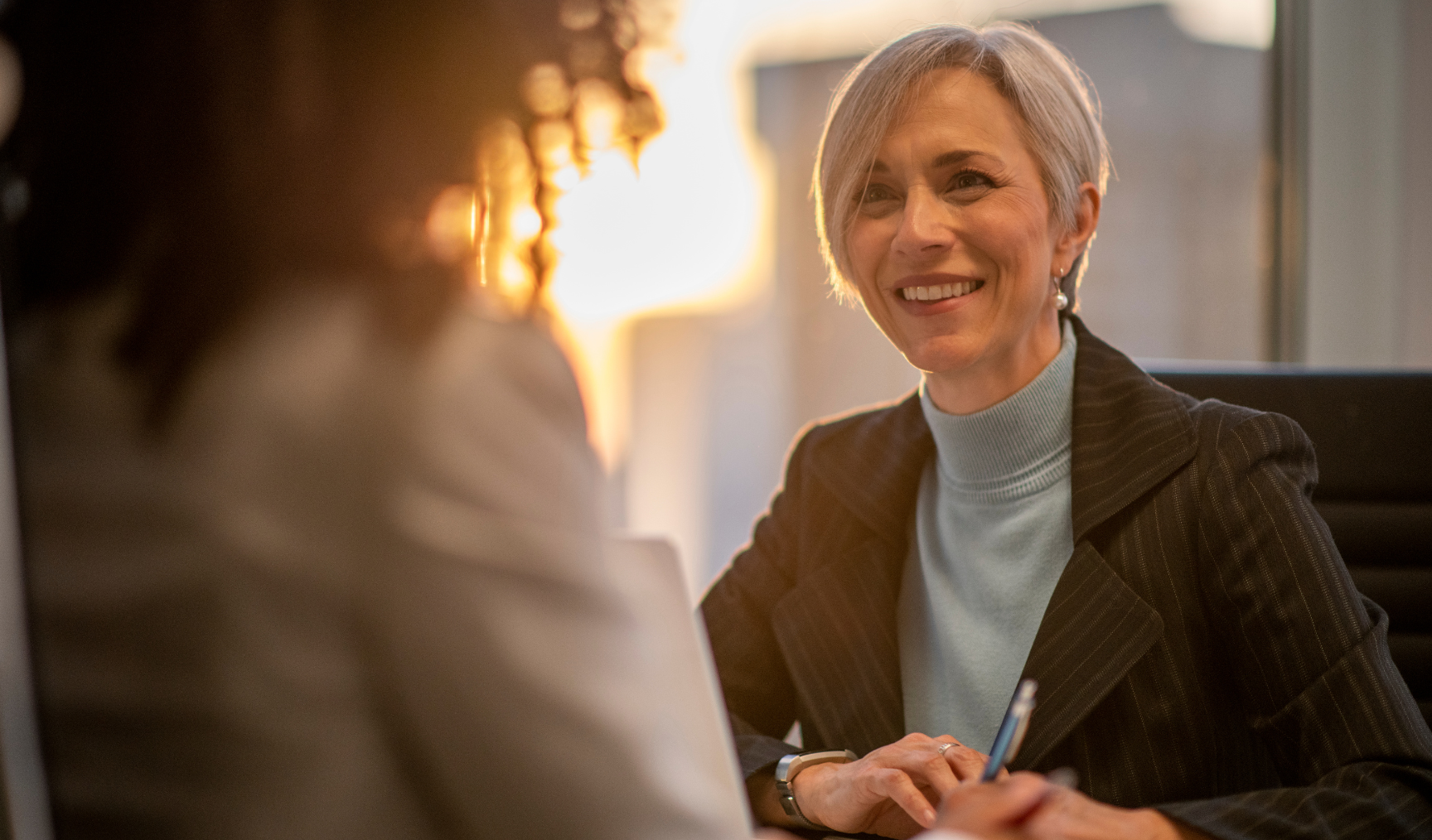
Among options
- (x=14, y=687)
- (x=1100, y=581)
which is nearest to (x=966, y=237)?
(x=1100, y=581)

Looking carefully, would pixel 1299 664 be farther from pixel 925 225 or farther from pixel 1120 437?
pixel 925 225

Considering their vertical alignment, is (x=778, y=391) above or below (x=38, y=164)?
below

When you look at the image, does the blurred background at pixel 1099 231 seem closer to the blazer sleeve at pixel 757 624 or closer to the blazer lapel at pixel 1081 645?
the blazer sleeve at pixel 757 624

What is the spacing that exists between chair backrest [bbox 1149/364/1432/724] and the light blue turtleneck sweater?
0.99 feet

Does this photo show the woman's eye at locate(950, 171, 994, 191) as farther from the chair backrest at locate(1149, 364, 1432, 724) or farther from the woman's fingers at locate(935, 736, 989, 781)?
the woman's fingers at locate(935, 736, 989, 781)

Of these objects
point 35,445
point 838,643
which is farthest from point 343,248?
point 838,643

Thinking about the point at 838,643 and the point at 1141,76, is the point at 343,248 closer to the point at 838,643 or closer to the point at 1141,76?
the point at 838,643

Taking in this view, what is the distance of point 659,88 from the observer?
25.0 inches

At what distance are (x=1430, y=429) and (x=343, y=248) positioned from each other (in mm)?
1268

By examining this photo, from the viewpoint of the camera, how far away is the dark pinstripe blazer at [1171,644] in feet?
2.67

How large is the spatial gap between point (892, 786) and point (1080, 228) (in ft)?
2.34

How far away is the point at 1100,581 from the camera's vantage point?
989 millimetres

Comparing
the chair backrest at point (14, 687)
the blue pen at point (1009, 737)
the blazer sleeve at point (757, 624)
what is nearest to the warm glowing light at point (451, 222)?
the chair backrest at point (14, 687)

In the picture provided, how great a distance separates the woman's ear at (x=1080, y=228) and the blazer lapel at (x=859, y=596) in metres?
0.26
